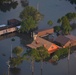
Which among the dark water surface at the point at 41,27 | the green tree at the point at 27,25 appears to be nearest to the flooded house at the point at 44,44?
the dark water surface at the point at 41,27

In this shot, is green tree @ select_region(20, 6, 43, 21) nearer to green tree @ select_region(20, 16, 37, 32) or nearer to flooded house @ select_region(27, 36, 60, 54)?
green tree @ select_region(20, 16, 37, 32)

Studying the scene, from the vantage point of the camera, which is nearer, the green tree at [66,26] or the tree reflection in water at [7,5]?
the green tree at [66,26]

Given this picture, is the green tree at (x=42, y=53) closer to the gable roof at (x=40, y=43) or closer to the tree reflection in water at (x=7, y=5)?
the gable roof at (x=40, y=43)

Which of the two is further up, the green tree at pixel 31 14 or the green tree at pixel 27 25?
the green tree at pixel 31 14

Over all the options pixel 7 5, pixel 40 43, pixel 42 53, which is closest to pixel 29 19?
pixel 40 43

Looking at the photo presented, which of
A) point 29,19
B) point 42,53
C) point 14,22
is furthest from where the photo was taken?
point 14,22

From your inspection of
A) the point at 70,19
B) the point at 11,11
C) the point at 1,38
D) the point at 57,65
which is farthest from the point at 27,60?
the point at 11,11

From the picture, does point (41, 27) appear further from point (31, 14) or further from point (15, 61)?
point (15, 61)
